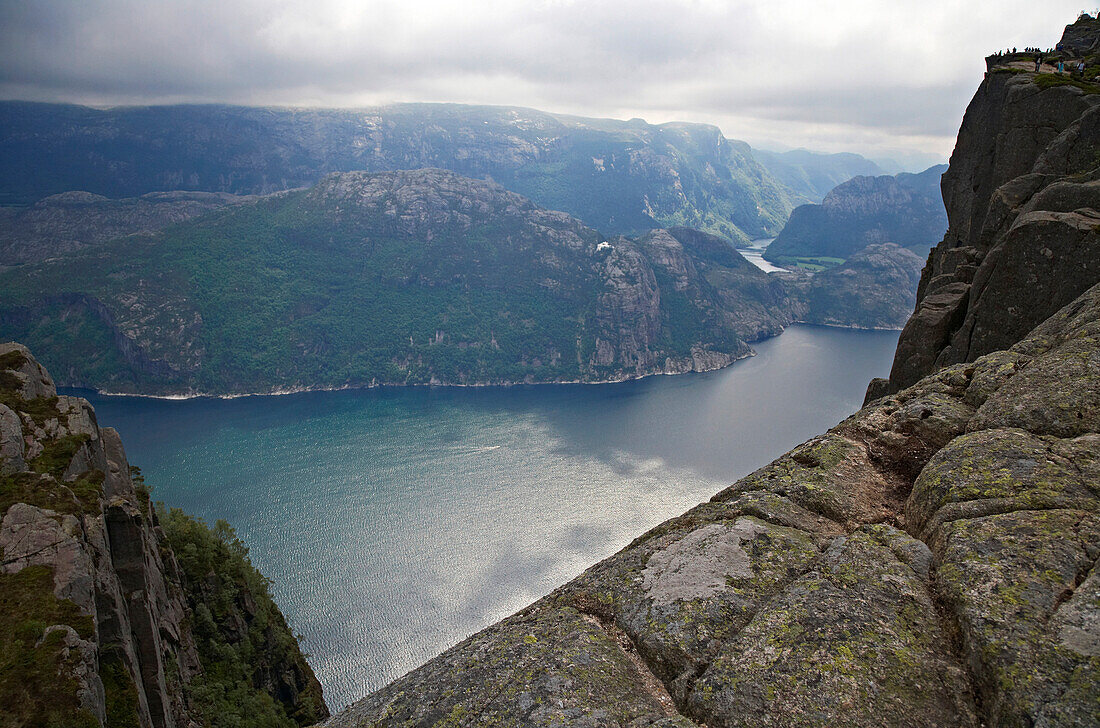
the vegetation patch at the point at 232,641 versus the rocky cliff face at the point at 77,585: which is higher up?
the rocky cliff face at the point at 77,585

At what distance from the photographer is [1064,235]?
17781mm

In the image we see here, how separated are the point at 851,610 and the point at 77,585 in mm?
28563

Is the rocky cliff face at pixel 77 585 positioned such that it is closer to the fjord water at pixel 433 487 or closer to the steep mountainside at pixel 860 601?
the steep mountainside at pixel 860 601

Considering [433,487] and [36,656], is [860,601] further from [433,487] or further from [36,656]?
[433,487]

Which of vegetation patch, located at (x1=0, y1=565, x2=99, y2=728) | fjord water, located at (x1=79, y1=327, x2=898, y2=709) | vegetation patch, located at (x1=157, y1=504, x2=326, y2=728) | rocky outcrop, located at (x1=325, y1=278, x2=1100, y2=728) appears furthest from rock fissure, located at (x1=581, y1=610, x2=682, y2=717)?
fjord water, located at (x1=79, y1=327, x2=898, y2=709)

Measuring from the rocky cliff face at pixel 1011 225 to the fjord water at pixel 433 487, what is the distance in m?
72.2

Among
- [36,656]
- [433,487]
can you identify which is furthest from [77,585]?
[433,487]

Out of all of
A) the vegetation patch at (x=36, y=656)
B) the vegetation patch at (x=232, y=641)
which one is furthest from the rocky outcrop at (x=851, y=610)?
A: the vegetation patch at (x=232, y=641)

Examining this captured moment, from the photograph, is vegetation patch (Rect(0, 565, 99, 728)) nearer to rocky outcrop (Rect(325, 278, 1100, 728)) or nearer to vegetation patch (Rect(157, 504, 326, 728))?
vegetation patch (Rect(157, 504, 326, 728))

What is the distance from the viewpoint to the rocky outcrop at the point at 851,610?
649cm

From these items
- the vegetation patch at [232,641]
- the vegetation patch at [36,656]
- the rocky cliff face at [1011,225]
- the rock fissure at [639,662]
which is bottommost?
the vegetation patch at [232,641]

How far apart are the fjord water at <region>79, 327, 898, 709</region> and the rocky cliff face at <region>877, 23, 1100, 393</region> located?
72.2 metres

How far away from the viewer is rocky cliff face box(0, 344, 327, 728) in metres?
21.3

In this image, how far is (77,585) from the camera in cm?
2384
